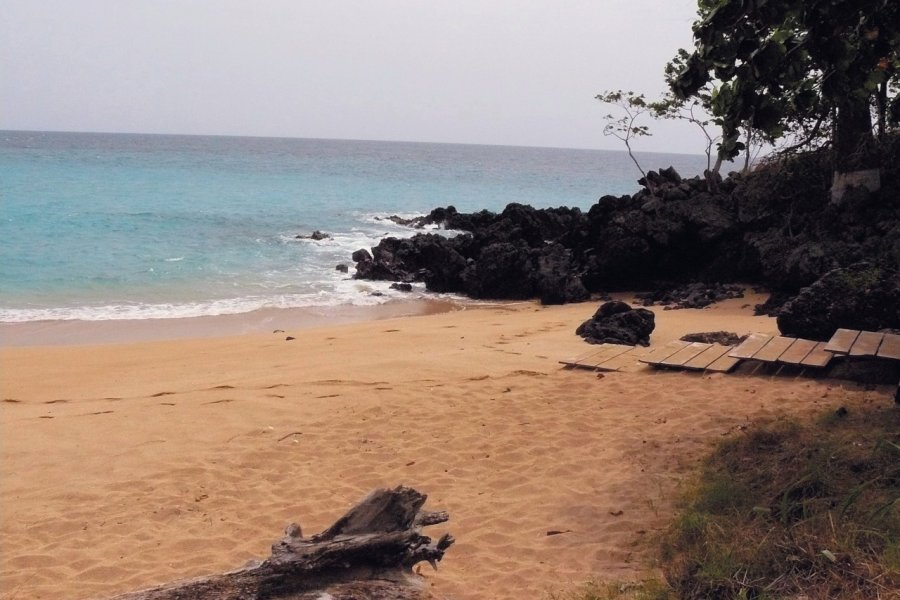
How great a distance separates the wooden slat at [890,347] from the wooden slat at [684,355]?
1.86 metres

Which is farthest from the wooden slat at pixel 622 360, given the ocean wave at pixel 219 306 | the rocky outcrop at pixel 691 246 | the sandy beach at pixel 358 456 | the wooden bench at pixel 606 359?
the ocean wave at pixel 219 306

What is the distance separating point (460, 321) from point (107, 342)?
247 inches

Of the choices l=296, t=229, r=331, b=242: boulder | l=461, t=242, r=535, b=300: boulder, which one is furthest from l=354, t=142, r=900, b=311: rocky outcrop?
l=296, t=229, r=331, b=242: boulder

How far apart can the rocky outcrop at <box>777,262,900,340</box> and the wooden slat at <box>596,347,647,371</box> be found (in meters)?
1.72

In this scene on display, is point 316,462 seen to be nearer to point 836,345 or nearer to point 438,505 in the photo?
point 438,505

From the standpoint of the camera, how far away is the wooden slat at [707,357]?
25.2 ft

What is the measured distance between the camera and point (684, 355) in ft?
26.4

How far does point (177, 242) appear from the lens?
80.9 ft

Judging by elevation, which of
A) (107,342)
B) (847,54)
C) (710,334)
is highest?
(847,54)

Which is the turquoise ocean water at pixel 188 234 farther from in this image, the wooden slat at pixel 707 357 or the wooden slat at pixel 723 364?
the wooden slat at pixel 723 364

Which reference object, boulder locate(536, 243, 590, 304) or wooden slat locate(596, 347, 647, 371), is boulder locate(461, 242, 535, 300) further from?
wooden slat locate(596, 347, 647, 371)

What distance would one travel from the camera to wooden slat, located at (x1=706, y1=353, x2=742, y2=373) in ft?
24.6

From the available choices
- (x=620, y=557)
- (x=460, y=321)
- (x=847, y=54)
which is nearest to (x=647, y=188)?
(x=460, y=321)

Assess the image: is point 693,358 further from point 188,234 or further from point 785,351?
point 188,234
